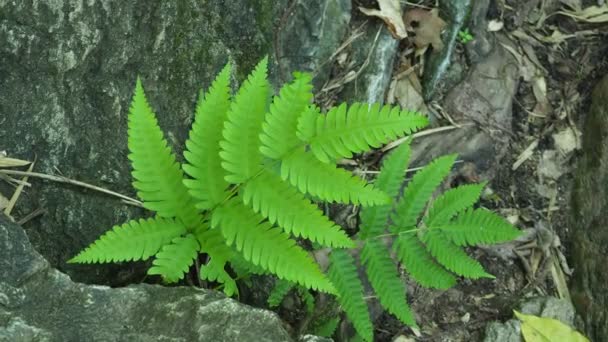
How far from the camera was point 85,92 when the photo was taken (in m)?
2.88

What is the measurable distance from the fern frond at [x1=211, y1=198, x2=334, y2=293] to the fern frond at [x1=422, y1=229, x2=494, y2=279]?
3.23 ft

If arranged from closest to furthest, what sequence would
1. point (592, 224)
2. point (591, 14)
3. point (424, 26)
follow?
point (592, 224)
point (424, 26)
point (591, 14)

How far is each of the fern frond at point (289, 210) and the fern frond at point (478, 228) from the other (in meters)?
1.05

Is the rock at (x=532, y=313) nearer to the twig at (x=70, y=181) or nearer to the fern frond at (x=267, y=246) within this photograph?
the fern frond at (x=267, y=246)

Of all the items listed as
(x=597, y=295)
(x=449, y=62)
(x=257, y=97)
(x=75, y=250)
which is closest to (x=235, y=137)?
(x=257, y=97)

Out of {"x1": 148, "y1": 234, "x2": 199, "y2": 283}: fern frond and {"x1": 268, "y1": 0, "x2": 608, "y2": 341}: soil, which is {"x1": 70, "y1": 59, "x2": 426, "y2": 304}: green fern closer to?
{"x1": 148, "y1": 234, "x2": 199, "y2": 283}: fern frond

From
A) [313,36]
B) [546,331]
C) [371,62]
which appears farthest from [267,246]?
[546,331]

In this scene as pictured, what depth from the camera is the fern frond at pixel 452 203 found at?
3.36m

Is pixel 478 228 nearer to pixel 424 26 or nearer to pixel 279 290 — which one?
pixel 279 290

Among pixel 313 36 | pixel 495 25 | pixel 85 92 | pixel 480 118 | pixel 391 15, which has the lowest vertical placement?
pixel 480 118

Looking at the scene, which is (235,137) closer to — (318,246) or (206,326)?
(206,326)

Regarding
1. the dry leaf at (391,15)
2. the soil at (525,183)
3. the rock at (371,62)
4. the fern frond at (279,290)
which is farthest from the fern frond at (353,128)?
the dry leaf at (391,15)

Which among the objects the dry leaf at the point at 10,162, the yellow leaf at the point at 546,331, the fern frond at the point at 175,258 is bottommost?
the yellow leaf at the point at 546,331

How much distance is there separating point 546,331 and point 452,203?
99 centimetres
